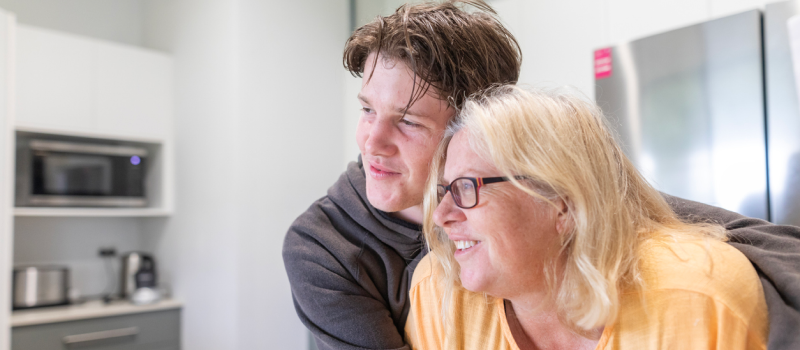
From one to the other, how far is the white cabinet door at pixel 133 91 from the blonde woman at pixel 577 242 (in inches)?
102

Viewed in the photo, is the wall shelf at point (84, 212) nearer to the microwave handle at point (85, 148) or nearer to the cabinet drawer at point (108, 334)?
the microwave handle at point (85, 148)

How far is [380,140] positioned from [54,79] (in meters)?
2.46

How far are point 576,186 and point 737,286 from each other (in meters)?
0.28

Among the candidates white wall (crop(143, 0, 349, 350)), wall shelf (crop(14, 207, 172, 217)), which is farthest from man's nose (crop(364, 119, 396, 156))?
wall shelf (crop(14, 207, 172, 217))

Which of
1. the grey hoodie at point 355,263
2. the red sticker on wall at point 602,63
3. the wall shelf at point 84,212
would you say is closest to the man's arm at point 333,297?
the grey hoodie at point 355,263

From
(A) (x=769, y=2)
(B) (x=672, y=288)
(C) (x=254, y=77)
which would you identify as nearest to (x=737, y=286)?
(B) (x=672, y=288)

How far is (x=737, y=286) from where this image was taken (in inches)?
34.6

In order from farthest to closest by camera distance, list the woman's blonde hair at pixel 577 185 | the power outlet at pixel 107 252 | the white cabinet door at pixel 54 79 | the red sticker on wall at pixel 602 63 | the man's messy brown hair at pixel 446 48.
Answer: the power outlet at pixel 107 252 → the white cabinet door at pixel 54 79 → the red sticker on wall at pixel 602 63 → the man's messy brown hair at pixel 446 48 → the woman's blonde hair at pixel 577 185

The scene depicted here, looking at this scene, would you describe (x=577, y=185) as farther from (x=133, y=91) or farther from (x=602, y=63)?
(x=133, y=91)

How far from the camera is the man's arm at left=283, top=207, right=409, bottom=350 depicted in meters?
1.18

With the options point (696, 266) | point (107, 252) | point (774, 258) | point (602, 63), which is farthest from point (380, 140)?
point (107, 252)

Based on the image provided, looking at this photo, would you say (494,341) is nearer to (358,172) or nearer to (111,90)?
(358,172)

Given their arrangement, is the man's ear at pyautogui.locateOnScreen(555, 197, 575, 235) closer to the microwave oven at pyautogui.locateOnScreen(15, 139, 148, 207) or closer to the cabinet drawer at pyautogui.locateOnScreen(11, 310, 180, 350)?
the cabinet drawer at pyautogui.locateOnScreen(11, 310, 180, 350)

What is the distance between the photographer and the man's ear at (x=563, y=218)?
96 cm
